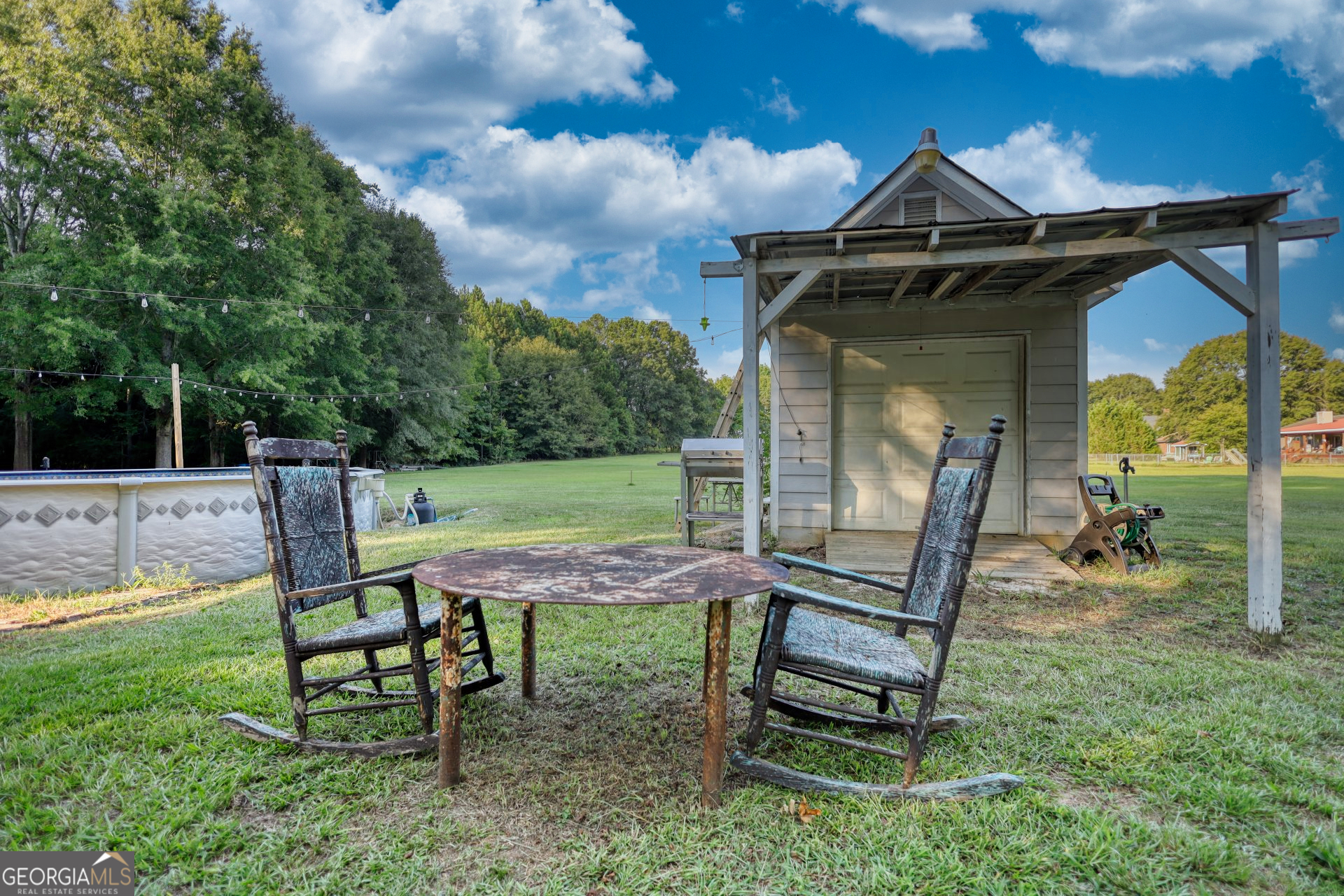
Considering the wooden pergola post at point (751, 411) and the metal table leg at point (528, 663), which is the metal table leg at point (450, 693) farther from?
the wooden pergola post at point (751, 411)

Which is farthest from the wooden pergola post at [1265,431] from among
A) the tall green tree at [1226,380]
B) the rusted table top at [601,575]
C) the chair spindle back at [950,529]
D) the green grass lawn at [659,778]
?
the tall green tree at [1226,380]

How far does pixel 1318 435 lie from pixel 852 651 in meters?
36.3

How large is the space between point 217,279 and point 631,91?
45.2ft

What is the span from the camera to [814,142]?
1777 cm

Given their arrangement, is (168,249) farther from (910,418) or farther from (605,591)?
(605,591)

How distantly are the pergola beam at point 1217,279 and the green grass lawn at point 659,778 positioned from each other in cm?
220

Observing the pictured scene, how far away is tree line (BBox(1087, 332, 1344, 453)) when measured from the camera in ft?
88.7

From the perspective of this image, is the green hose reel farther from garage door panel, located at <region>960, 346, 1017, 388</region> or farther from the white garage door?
garage door panel, located at <region>960, 346, 1017, 388</region>

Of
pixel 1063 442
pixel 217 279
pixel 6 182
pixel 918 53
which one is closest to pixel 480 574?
pixel 1063 442

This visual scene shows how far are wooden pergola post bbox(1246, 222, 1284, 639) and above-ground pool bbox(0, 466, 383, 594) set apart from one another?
8439mm

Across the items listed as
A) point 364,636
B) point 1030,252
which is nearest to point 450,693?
point 364,636

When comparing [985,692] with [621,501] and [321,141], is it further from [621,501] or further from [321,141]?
[321,141]

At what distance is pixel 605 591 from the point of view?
1.83 meters

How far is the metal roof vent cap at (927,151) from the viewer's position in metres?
5.50
